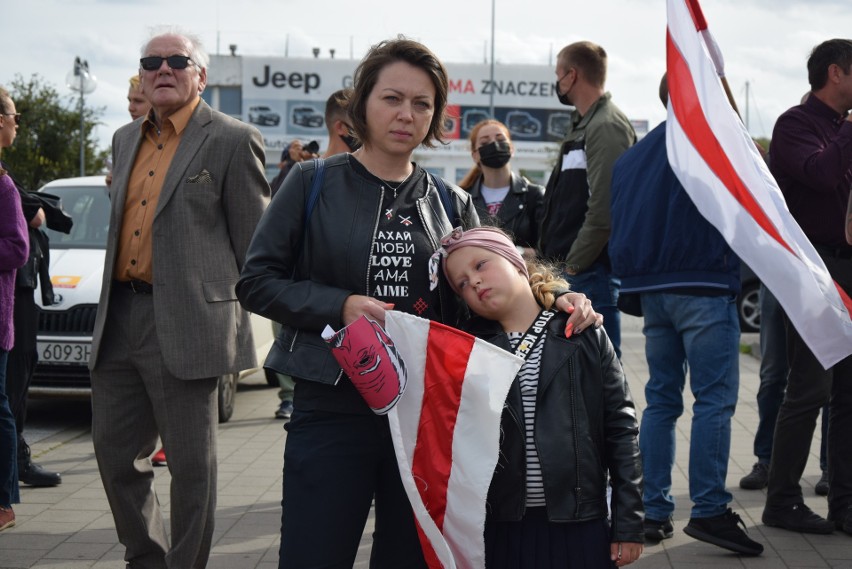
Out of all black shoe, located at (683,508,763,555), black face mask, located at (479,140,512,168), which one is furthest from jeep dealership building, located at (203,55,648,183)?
black shoe, located at (683,508,763,555)

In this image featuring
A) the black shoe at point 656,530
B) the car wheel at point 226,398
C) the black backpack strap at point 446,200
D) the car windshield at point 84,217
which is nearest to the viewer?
the black backpack strap at point 446,200

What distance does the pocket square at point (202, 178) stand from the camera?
4.31 metres

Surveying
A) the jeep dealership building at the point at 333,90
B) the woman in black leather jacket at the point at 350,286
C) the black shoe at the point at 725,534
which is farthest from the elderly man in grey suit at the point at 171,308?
the jeep dealership building at the point at 333,90

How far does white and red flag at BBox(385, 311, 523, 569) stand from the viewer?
299 centimetres

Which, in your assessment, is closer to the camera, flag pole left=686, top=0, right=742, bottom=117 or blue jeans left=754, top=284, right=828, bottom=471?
flag pole left=686, top=0, right=742, bottom=117

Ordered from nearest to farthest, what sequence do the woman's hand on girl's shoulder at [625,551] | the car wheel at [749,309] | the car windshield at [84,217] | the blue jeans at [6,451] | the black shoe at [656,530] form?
the woman's hand on girl's shoulder at [625,551] → the black shoe at [656,530] → the blue jeans at [6,451] → the car windshield at [84,217] → the car wheel at [749,309]

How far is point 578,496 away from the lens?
122 inches

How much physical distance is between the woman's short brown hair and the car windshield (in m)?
6.13

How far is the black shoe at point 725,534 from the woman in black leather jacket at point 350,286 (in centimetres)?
219

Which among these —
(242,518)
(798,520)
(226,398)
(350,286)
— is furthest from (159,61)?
(226,398)

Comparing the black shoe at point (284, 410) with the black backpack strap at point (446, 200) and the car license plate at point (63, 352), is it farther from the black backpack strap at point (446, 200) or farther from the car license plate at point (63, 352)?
the black backpack strap at point (446, 200)

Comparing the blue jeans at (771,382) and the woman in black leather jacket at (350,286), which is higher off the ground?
the woman in black leather jacket at (350,286)

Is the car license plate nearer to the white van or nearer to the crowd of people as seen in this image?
the white van

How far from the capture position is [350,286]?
3186 millimetres
